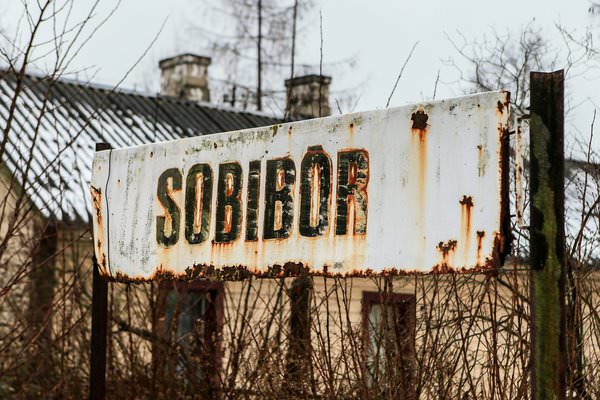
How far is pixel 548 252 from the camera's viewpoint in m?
2.70

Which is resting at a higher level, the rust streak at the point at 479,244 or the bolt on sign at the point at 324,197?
the bolt on sign at the point at 324,197

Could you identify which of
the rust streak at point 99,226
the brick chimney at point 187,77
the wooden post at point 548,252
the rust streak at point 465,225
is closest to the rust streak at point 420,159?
the rust streak at point 465,225

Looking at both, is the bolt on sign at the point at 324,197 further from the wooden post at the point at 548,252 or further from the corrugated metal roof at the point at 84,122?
the corrugated metal roof at the point at 84,122

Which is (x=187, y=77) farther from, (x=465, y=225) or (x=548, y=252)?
(x=548, y=252)

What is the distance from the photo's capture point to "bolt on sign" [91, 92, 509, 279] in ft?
9.46

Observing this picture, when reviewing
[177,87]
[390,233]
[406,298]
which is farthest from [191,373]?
[177,87]

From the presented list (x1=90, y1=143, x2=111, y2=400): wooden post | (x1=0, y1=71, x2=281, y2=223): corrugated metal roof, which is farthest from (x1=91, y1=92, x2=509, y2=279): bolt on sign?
(x1=0, y1=71, x2=281, y2=223): corrugated metal roof

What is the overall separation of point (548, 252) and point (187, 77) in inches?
742

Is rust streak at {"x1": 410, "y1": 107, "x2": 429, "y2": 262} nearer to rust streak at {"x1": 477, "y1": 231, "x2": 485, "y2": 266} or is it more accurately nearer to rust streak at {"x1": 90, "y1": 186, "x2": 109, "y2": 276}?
rust streak at {"x1": 477, "y1": 231, "x2": 485, "y2": 266}

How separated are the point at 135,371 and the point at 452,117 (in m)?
4.41

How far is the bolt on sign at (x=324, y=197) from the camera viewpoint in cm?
288

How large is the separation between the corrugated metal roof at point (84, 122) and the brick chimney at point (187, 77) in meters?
2.16

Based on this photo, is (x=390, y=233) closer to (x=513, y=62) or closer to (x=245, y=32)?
(x=513, y=62)

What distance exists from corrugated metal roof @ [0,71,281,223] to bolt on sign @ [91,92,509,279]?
817cm
